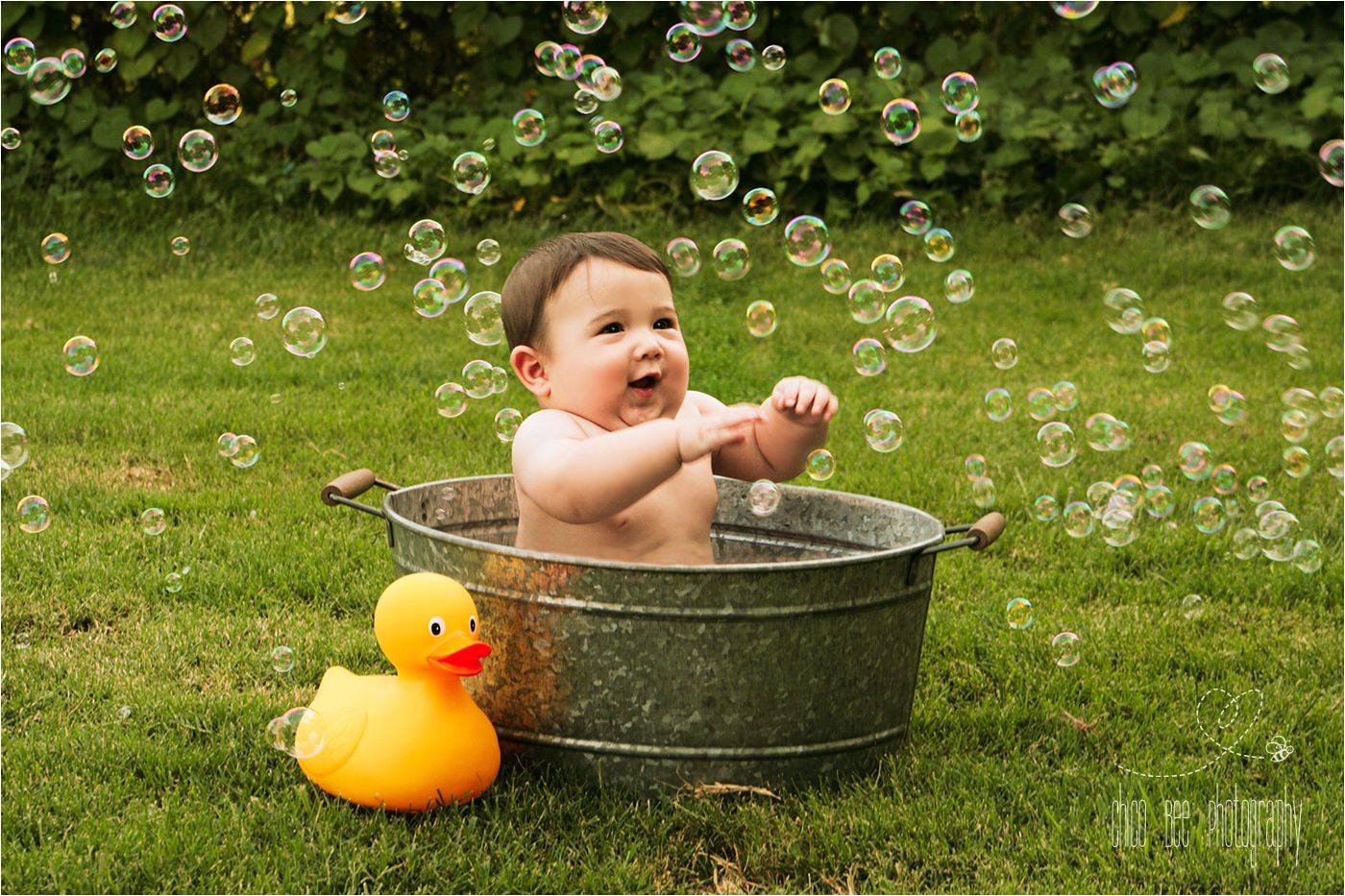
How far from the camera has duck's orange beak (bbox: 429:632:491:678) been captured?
1979 mm

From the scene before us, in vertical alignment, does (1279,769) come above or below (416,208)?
below

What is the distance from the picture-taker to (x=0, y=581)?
2.81m

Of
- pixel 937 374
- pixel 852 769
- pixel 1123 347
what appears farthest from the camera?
pixel 1123 347

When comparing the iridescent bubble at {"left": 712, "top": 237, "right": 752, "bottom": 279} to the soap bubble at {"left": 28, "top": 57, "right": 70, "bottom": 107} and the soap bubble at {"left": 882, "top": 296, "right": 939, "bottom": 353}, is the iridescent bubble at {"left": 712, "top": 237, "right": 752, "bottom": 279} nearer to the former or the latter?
the soap bubble at {"left": 882, "top": 296, "right": 939, "bottom": 353}

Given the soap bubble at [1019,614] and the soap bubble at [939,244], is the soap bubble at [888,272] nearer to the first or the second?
the soap bubble at [939,244]

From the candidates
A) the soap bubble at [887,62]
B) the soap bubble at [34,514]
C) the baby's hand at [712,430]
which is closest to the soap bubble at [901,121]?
the soap bubble at [887,62]

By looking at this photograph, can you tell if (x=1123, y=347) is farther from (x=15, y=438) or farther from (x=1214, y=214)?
(x=15, y=438)

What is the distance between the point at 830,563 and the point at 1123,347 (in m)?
3.20

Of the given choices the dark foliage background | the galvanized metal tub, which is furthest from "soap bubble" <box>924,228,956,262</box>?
the dark foliage background

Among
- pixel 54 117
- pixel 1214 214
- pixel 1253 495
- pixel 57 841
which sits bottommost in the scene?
pixel 57 841

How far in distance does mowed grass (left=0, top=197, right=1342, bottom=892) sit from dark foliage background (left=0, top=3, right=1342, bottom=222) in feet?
1.68

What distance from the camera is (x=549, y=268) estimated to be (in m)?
2.26

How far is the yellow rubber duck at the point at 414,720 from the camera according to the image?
1983 millimetres

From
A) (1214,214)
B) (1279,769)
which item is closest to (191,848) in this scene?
(1279,769)
